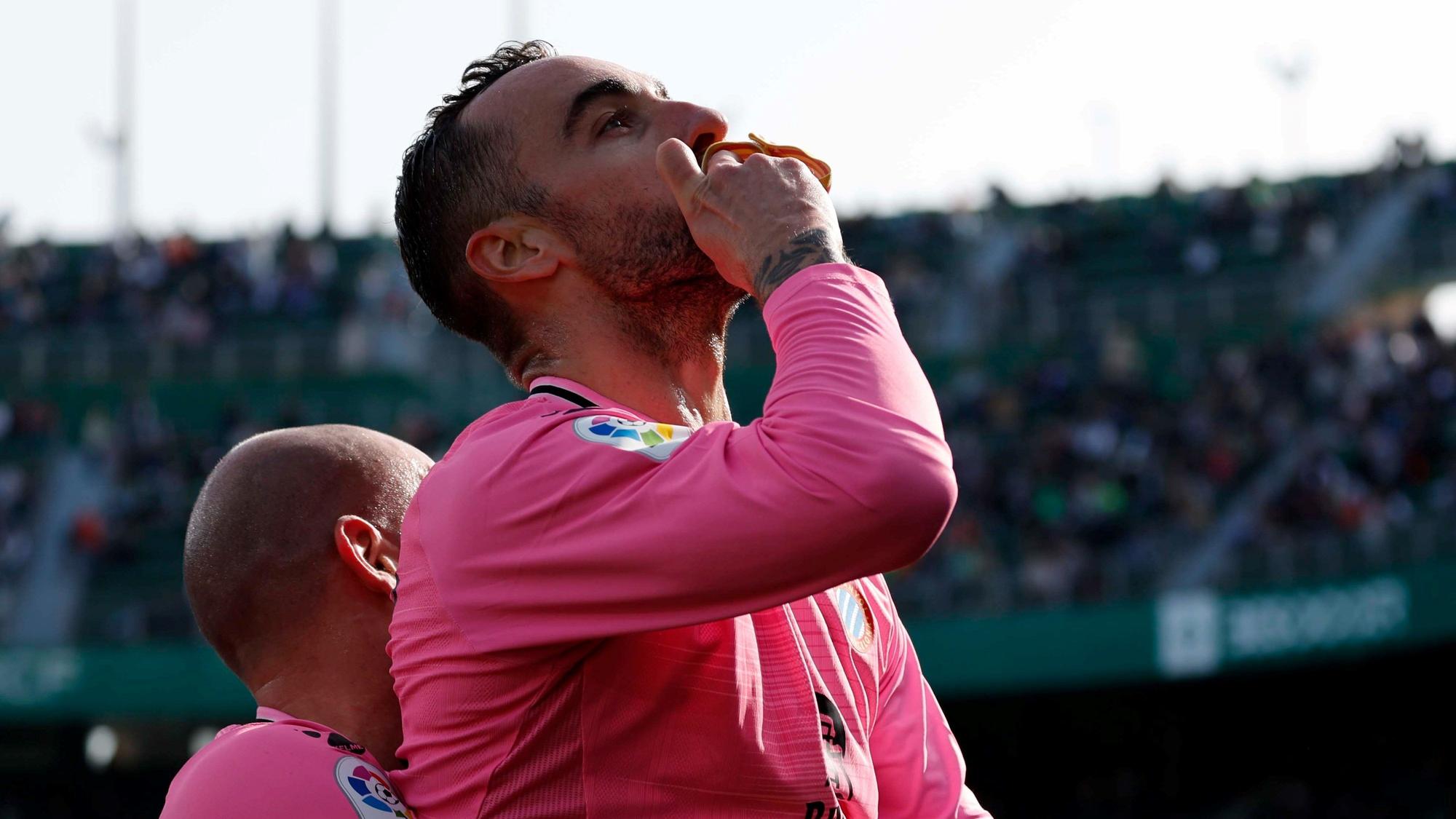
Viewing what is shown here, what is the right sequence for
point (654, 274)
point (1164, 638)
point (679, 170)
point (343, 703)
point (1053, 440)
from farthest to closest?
point (1053, 440) → point (1164, 638) → point (343, 703) → point (654, 274) → point (679, 170)

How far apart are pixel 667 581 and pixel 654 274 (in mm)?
567

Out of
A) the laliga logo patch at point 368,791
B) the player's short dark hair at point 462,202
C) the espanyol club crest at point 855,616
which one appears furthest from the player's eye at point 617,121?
the laliga logo patch at point 368,791

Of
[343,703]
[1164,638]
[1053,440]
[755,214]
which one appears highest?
[755,214]

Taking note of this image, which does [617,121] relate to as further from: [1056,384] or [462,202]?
[1056,384]

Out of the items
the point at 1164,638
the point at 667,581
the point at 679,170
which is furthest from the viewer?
the point at 1164,638

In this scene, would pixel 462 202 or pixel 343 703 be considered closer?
pixel 462 202

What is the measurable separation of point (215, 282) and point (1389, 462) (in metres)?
15.4

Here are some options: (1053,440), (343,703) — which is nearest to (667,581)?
(343,703)

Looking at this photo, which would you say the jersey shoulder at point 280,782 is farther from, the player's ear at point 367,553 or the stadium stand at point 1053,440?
the stadium stand at point 1053,440

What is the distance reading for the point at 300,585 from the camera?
2637 mm

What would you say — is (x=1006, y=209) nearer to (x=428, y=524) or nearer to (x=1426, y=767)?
(x=1426, y=767)

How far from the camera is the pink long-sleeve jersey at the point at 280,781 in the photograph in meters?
2.21

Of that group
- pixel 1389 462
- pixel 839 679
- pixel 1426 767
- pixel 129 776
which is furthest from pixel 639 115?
pixel 129 776

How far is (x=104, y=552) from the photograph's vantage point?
1778 centimetres
